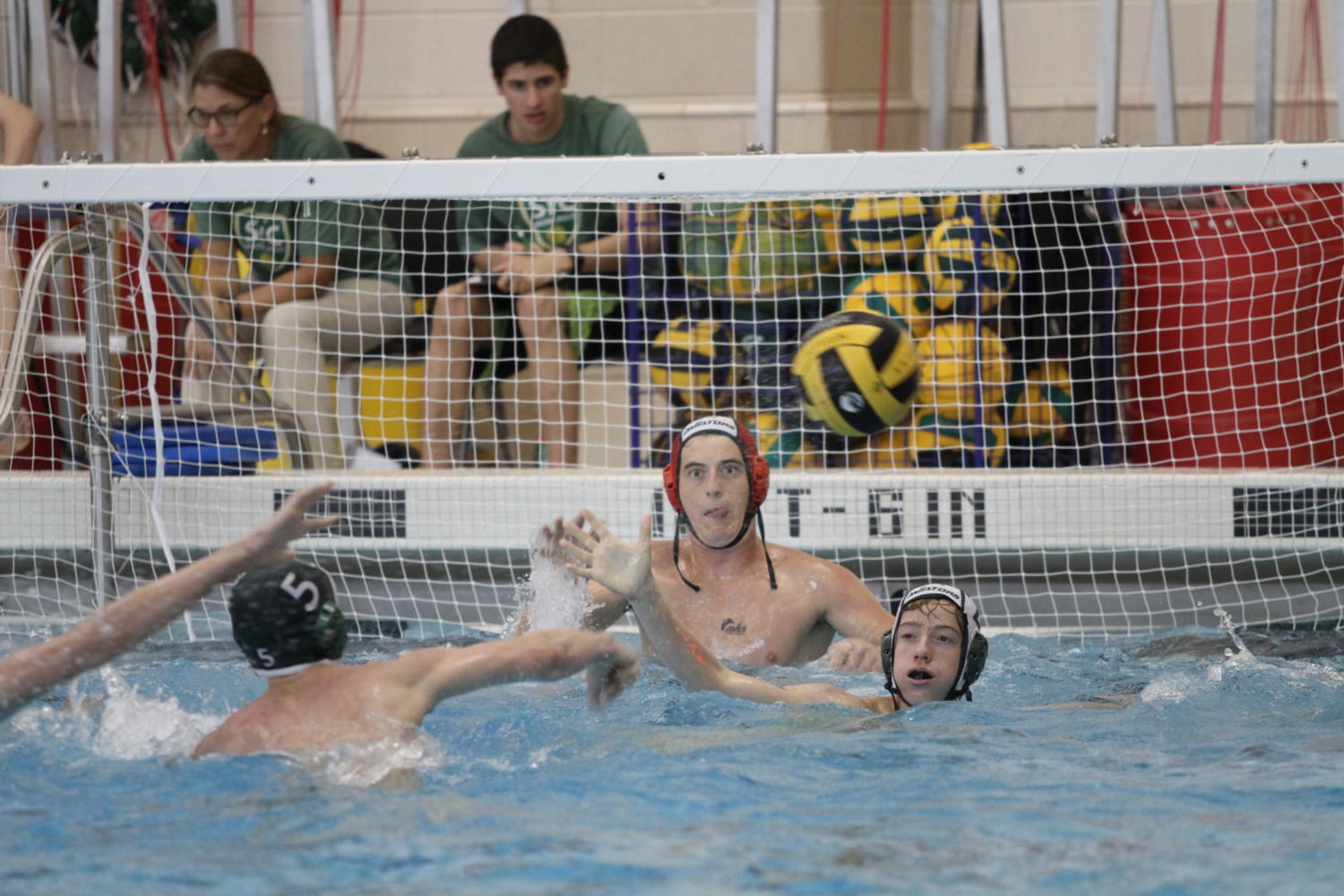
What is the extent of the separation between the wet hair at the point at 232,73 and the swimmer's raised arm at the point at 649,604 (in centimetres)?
301

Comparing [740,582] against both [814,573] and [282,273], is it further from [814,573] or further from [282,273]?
[282,273]

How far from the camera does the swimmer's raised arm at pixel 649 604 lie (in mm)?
3605

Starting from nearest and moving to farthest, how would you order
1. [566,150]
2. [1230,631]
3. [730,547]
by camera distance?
[730,547] < [1230,631] < [566,150]

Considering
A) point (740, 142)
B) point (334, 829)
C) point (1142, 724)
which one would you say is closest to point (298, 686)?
point (334, 829)

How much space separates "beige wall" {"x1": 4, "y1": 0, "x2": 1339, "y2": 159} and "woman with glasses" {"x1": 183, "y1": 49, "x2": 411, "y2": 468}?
2086mm

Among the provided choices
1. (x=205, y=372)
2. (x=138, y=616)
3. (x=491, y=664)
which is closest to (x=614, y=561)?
(x=491, y=664)

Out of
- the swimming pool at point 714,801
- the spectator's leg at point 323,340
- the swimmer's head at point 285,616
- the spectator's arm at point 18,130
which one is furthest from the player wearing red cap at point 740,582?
the spectator's arm at point 18,130

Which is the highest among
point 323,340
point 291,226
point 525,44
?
point 525,44

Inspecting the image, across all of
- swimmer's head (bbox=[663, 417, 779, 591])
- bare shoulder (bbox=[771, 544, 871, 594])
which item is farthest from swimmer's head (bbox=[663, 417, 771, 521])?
bare shoulder (bbox=[771, 544, 871, 594])

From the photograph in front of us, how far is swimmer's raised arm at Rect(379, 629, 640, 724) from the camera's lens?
3.31 metres

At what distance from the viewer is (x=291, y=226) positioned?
6.32 m

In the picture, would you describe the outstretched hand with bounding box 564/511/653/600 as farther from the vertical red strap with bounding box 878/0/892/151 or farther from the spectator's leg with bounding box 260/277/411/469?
the vertical red strap with bounding box 878/0/892/151

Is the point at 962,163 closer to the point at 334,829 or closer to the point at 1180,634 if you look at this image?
the point at 1180,634

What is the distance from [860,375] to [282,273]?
8.56 ft
